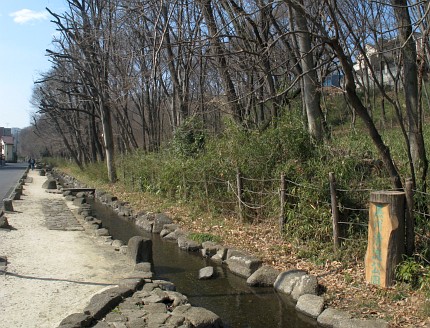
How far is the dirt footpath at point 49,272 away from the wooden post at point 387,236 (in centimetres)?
425

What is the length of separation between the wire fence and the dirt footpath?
11.8 feet

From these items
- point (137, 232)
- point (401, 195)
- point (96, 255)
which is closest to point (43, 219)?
point (137, 232)

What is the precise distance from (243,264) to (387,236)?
3152 millimetres

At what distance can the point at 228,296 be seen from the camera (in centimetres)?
810

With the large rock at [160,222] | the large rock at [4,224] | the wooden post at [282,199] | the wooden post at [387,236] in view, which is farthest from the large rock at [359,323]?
the large rock at [4,224]

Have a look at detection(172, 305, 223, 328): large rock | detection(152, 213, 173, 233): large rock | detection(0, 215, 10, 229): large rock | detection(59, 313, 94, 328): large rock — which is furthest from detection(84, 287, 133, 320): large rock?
detection(152, 213, 173, 233): large rock

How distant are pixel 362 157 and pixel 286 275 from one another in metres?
3.10

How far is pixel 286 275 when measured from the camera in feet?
26.6

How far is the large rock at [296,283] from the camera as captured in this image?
24.5 ft

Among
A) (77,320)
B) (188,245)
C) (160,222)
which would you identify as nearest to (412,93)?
(188,245)

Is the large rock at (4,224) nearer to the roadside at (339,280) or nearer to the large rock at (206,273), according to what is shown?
the roadside at (339,280)

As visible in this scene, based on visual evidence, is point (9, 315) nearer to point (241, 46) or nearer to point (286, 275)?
point (286, 275)

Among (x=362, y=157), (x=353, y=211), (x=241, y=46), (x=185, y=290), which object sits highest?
(x=241, y=46)

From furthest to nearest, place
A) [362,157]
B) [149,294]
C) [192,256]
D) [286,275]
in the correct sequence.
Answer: [192,256] < [362,157] < [286,275] < [149,294]
